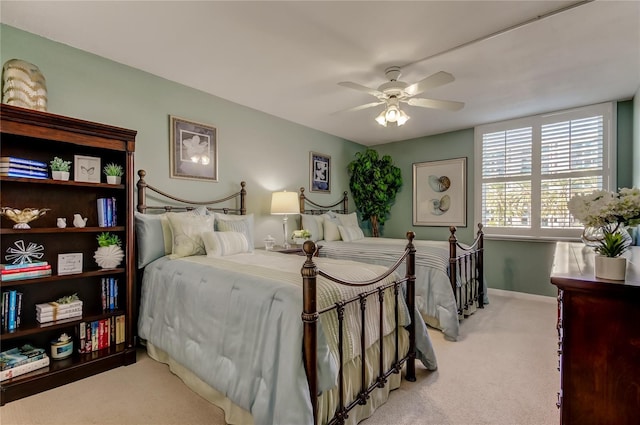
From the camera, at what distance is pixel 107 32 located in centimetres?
229

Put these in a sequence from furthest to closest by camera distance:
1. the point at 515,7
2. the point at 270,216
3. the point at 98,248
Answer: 1. the point at 270,216
2. the point at 98,248
3. the point at 515,7

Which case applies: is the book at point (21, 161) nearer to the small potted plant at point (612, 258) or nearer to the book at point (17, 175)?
the book at point (17, 175)

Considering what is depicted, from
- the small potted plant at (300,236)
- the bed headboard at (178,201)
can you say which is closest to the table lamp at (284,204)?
the small potted plant at (300,236)

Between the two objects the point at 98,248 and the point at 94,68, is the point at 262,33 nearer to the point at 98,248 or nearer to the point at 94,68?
the point at 94,68

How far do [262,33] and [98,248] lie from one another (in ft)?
7.25

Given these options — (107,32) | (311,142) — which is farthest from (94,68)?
(311,142)

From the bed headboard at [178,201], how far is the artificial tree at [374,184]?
240 centimetres

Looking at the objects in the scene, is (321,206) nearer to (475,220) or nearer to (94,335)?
(475,220)

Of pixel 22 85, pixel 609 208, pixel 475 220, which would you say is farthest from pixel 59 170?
pixel 475 220

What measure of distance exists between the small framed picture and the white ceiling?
3.15ft

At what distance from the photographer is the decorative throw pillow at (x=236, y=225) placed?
9.86ft

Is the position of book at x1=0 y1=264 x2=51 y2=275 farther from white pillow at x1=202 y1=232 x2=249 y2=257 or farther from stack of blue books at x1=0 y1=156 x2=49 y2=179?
white pillow at x1=202 y1=232 x2=249 y2=257

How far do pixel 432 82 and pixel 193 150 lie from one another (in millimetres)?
2524

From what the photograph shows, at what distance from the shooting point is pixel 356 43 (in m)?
2.38
